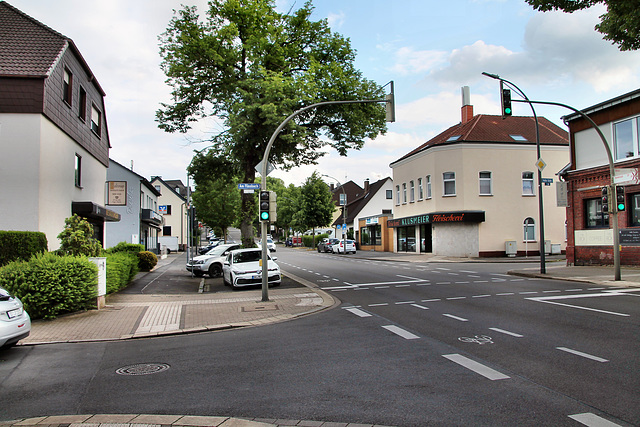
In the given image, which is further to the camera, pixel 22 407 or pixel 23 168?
pixel 23 168

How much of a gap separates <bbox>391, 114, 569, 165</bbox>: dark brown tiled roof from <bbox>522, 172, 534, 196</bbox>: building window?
2.45 meters

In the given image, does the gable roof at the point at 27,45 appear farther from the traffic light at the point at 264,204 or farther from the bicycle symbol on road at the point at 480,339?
the bicycle symbol on road at the point at 480,339

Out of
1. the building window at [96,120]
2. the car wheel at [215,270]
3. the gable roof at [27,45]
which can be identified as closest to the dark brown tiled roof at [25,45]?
the gable roof at [27,45]

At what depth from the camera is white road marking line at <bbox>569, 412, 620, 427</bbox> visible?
13.2 ft

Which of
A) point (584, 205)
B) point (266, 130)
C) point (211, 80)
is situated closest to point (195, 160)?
point (211, 80)

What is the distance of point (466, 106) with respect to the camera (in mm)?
40281

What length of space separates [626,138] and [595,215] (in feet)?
13.0

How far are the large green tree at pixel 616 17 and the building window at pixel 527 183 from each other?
23087mm

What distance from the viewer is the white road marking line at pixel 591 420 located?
402 centimetres

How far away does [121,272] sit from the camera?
15.6m

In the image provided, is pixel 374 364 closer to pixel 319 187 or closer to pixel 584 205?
pixel 584 205

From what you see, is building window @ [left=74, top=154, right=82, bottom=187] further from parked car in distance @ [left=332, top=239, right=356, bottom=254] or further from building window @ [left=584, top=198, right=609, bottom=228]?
parked car in distance @ [left=332, top=239, right=356, bottom=254]

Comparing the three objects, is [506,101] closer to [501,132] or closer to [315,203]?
[501,132]

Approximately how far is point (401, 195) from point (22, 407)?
1560 inches
